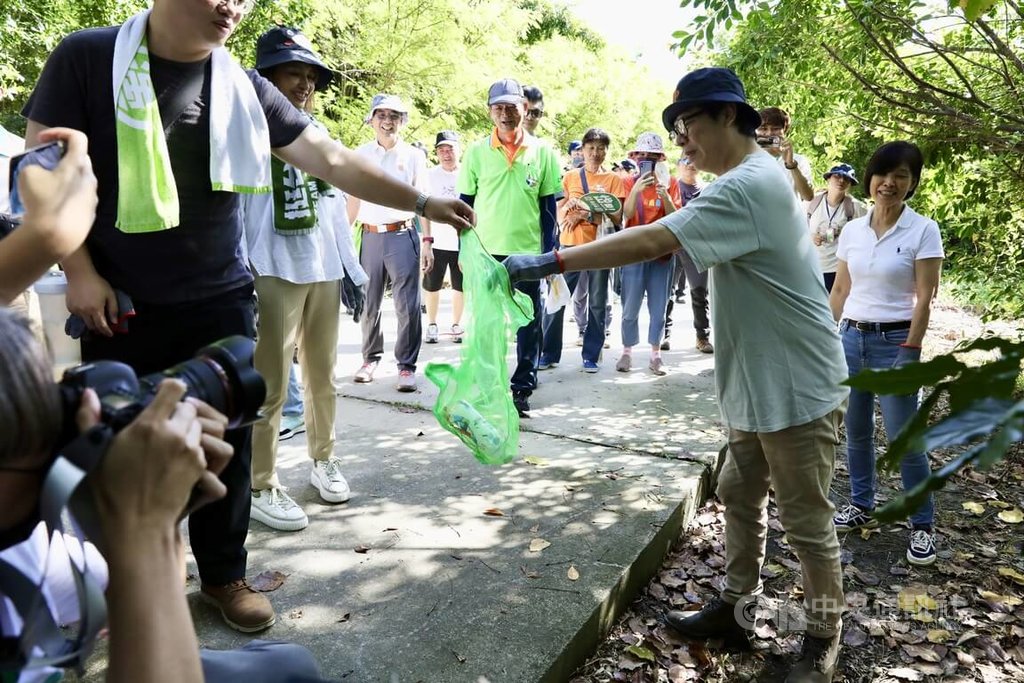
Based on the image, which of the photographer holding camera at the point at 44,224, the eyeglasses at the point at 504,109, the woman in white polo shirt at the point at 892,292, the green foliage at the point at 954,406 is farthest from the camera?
the eyeglasses at the point at 504,109

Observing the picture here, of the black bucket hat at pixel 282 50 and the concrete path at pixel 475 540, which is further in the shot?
the black bucket hat at pixel 282 50

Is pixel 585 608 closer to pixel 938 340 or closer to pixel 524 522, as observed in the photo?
pixel 524 522

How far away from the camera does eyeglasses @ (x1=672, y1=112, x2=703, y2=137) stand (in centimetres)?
236

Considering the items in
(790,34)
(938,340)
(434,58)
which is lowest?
(938,340)

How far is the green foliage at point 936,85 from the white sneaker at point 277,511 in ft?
8.96

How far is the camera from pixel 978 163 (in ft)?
16.9

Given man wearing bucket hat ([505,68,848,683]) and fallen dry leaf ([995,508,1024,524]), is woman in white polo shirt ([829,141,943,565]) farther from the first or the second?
man wearing bucket hat ([505,68,848,683])

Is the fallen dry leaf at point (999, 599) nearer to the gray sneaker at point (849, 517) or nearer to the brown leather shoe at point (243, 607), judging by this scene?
the gray sneaker at point (849, 517)

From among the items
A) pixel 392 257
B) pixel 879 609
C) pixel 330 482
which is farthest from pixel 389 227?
pixel 879 609

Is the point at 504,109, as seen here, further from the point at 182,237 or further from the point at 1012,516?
the point at 1012,516

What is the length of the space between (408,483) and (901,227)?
8.73 feet

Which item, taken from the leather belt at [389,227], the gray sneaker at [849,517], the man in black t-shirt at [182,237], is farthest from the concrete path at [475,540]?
the leather belt at [389,227]

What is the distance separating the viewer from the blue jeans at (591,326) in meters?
5.81

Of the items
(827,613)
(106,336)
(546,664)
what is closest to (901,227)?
(827,613)
